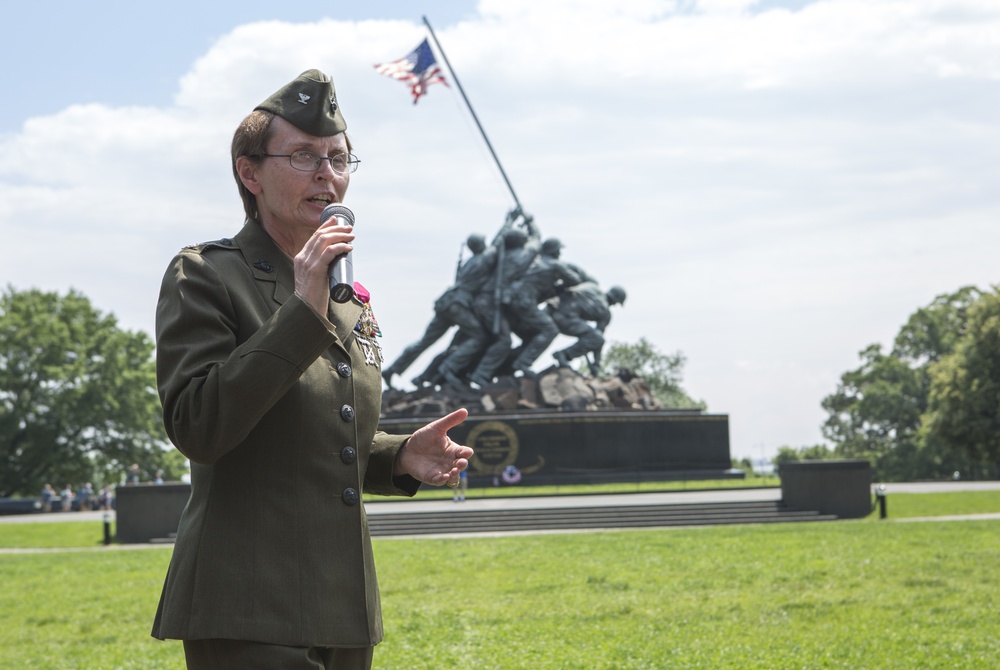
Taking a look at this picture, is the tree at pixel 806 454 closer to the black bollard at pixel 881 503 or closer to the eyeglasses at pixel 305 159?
the black bollard at pixel 881 503

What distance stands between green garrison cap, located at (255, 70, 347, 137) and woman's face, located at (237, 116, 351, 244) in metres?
0.02

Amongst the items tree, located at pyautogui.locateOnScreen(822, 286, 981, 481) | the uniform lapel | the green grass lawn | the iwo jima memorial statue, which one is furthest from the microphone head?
tree, located at pyautogui.locateOnScreen(822, 286, 981, 481)

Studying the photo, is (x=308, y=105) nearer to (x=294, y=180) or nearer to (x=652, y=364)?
(x=294, y=180)

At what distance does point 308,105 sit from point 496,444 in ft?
92.9

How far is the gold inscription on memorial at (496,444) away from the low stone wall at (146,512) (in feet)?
34.9

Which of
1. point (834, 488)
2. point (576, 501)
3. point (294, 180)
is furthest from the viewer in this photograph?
point (576, 501)

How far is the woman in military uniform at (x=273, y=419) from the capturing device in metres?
2.31

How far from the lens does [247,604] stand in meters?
2.42

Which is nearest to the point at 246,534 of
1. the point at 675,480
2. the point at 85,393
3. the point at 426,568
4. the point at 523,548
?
the point at 426,568

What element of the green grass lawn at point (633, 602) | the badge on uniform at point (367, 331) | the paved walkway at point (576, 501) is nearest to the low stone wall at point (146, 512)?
the paved walkway at point (576, 501)

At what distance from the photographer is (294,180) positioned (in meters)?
2.65

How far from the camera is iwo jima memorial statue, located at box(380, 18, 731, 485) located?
31.0 metres

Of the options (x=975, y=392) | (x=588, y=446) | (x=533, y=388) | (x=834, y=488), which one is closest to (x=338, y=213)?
(x=834, y=488)

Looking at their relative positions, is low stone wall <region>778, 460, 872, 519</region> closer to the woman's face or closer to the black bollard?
the black bollard
